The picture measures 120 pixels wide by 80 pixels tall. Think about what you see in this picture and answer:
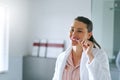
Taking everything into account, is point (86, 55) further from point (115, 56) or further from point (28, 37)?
point (28, 37)

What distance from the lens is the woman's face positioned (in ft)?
3.29

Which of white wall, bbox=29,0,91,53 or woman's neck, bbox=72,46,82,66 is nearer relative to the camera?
woman's neck, bbox=72,46,82,66

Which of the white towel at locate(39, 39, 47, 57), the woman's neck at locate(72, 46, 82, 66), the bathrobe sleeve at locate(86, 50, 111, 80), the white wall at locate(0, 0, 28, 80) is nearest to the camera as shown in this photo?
the bathrobe sleeve at locate(86, 50, 111, 80)

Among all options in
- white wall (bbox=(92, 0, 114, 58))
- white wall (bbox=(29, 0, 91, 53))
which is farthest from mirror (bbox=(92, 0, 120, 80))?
white wall (bbox=(29, 0, 91, 53))

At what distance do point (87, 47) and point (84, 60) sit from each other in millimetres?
67

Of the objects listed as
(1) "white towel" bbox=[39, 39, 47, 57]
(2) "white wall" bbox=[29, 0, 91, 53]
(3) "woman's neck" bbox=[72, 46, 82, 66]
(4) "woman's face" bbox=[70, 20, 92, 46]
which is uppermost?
(2) "white wall" bbox=[29, 0, 91, 53]

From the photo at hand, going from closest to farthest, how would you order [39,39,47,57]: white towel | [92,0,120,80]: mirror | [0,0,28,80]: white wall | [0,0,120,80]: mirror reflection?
[92,0,120,80]: mirror
[0,0,120,80]: mirror reflection
[0,0,28,80]: white wall
[39,39,47,57]: white towel

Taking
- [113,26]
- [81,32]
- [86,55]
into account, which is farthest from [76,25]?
[113,26]

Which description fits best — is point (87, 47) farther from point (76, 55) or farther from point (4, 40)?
point (4, 40)

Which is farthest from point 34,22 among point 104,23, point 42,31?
point 104,23

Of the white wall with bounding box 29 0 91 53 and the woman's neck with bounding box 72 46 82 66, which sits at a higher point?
the white wall with bounding box 29 0 91 53

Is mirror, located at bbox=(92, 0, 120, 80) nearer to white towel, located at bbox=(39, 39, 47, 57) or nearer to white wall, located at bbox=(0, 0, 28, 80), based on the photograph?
white towel, located at bbox=(39, 39, 47, 57)

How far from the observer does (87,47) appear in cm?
101

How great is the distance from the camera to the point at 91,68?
3.20 feet
